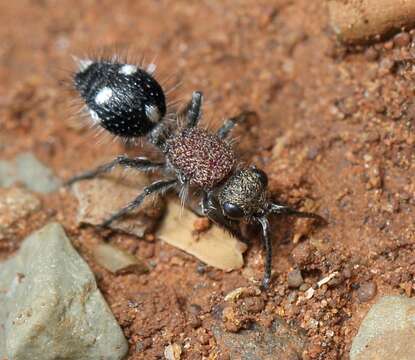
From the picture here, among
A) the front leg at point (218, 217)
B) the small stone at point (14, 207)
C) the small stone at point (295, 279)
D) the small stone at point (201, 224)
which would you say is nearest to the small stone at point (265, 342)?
the small stone at point (295, 279)

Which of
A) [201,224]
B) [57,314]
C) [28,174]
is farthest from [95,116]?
[57,314]

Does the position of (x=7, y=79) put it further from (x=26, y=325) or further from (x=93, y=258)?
(x=26, y=325)

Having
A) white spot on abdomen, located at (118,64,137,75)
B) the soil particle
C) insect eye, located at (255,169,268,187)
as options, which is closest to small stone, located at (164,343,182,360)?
the soil particle

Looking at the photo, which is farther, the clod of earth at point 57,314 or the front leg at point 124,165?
the front leg at point 124,165

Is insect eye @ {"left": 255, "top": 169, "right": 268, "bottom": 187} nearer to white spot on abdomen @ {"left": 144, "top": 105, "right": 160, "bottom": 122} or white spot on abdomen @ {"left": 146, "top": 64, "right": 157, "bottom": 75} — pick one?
white spot on abdomen @ {"left": 144, "top": 105, "right": 160, "bottom": 122}

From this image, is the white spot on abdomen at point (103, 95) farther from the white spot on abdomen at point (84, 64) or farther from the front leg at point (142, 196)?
the front leg at point (142, 196)

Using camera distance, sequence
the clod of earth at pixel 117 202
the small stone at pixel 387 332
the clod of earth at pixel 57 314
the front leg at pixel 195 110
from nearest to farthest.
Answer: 1. the small stone at pixel 387 332
2. the clod of earth at pixel 57 314
3. the clod of earth at pixel 117 202
4. the front leg at pixel 195 110

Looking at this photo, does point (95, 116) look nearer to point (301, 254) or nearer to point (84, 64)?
point (84, 64)

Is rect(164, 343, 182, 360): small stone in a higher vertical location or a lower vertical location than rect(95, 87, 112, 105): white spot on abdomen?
lower
